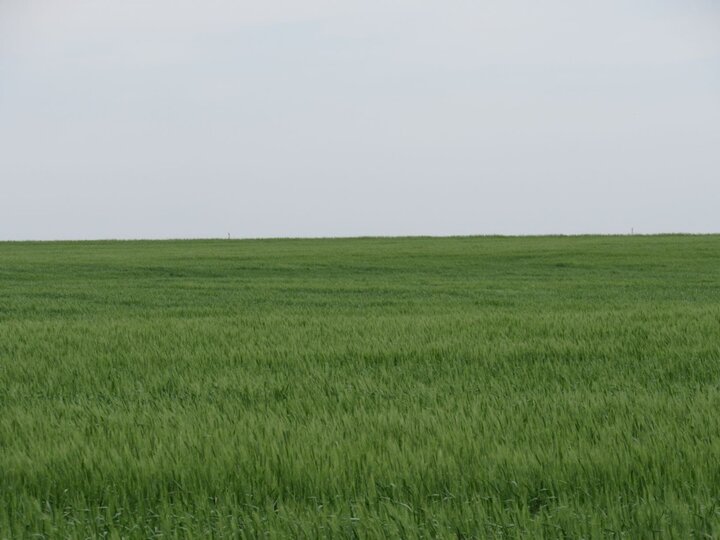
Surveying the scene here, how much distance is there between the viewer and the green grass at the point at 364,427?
132 inches

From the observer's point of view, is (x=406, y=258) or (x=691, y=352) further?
(x=406, y=258)

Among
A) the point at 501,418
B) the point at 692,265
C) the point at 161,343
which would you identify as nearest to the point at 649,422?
the point at 501,418

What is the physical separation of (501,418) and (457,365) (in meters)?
2.54

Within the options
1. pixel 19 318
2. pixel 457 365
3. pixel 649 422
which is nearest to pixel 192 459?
pixel 649 422

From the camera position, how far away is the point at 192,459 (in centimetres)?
418

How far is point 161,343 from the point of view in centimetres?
937

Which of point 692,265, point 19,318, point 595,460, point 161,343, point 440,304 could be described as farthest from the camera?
point 692,265

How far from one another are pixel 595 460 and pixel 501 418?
990mm

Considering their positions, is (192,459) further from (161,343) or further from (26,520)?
(161,343)

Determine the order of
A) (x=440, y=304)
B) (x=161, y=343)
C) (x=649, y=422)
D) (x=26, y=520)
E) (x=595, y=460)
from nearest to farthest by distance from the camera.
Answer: (x=26, y=520)
(x=595, y=460)
(x=649, y=422)
(x=161, y=343)
(x=440, y=304)

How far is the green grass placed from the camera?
337 centimetres

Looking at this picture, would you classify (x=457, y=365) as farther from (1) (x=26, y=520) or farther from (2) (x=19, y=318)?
(2) (x=19, y=318)

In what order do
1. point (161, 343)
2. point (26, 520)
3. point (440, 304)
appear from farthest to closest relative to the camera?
point (440, 304) → point (161, 343) → point (26, 520)

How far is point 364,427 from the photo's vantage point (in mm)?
4812
